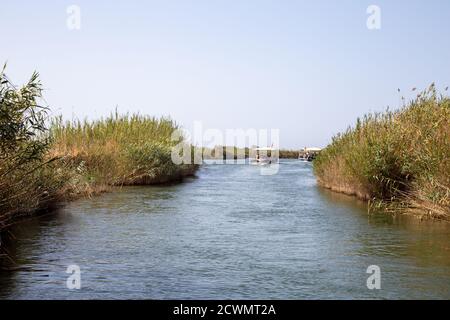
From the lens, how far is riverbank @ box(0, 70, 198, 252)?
947 cm

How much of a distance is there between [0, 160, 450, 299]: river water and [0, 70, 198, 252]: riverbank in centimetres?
67

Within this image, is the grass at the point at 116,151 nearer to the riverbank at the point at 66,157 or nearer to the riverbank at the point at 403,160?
the riverbank at the point at 66,157

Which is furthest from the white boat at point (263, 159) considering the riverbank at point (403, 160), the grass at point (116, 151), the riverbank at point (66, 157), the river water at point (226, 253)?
the river water at point (226, 253)

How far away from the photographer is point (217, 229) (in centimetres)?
1224

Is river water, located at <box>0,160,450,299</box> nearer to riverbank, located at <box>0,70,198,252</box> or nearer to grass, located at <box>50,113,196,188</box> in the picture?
riverbank, located at <box>0,70,198,252</box>

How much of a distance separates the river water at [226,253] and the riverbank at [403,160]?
701mm

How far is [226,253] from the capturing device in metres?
9.59

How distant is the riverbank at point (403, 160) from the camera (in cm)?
1241

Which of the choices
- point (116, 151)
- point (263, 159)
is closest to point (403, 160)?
point (116, 151)

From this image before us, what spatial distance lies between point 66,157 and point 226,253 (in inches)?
418
